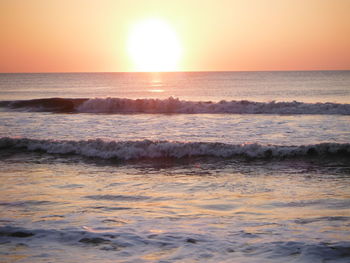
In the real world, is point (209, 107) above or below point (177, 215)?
above

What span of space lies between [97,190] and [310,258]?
4589 millimetres

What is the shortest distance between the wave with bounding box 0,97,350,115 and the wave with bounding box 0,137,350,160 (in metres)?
12.7

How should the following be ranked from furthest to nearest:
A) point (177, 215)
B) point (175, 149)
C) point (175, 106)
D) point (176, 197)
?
point (175, 106)
point (175, 149)
point (176, 197)
point (177, 215)

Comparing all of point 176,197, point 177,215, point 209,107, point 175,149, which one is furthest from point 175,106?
point 177,215

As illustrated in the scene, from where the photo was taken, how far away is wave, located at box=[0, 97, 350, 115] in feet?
82.7

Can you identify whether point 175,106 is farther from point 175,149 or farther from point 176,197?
point 176,197

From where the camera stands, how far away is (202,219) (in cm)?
629

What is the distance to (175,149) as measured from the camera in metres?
12.5

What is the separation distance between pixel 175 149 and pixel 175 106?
16.5 metres

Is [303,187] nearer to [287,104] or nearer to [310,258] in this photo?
[310,258]

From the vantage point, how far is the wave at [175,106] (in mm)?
25203

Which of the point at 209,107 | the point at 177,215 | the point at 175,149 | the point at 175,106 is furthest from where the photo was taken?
the point at 175,106

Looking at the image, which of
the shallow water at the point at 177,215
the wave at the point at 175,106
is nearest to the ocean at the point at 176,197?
the shallow water at the point at 177,215

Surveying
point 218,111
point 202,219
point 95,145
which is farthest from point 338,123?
point 202,219
